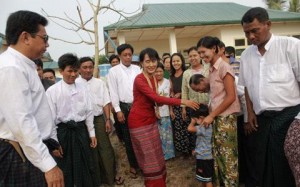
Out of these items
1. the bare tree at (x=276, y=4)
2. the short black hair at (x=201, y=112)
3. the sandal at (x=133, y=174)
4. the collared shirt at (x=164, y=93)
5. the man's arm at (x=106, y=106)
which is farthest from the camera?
the bare tree at (x=276, y=4)

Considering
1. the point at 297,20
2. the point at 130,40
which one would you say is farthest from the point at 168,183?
the point at 297,20

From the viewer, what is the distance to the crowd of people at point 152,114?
1.67 meters

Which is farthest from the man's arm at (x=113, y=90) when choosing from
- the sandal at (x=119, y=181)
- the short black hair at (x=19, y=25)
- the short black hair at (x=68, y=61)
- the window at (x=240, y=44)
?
the window at (x=240, y=44)

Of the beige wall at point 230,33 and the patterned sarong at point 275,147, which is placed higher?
the beige wall at point 230,33

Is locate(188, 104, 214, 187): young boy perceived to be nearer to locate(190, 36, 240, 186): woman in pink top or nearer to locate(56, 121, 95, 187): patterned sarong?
locate(190, 36, 240, 186): woman in pink top

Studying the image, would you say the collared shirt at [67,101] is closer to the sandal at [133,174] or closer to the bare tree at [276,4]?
the sandal at [133,174]

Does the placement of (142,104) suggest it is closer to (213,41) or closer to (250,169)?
(213,41)

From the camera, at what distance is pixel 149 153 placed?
2982 mm

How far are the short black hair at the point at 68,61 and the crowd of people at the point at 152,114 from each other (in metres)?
0.01

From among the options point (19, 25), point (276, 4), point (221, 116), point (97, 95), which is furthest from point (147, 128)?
point (276, 4)

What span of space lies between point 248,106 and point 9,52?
228cm

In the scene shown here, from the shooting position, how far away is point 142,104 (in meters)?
3.02

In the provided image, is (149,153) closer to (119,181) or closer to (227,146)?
(227,146)

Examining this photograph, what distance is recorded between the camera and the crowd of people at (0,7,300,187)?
A: 167 centimetres
